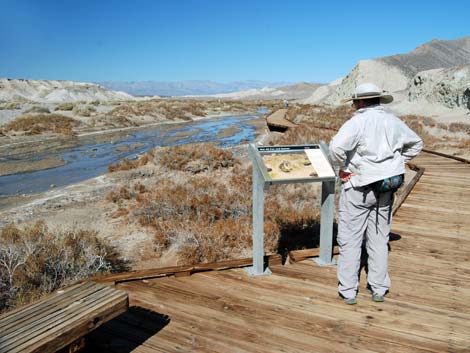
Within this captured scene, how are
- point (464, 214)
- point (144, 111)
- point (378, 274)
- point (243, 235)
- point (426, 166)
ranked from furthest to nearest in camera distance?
point (144, 111) < point (426, 166) < point (243, 235) < point (464, 214) < point (378, 274)

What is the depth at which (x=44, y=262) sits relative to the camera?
203 inches

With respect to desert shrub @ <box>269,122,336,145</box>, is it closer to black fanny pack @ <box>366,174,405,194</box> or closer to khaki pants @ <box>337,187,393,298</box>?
khaki pants @ <box>337,187,393,298</box>

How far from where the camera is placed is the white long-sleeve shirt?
3148 mm

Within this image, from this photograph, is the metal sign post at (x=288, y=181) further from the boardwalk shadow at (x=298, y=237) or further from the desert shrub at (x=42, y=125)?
the desert shrub at (x=42, y=125)

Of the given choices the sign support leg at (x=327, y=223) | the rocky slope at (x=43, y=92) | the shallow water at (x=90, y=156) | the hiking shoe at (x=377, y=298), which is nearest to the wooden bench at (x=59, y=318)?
the hiking shoe at (x=377, y=298)

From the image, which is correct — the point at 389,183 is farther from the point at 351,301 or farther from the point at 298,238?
the point at 298,238

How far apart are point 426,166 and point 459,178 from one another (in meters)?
1.56

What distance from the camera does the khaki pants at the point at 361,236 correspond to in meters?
3.32

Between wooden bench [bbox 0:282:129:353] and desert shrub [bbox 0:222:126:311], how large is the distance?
2237 mm

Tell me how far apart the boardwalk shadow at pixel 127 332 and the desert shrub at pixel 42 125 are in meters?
23.5

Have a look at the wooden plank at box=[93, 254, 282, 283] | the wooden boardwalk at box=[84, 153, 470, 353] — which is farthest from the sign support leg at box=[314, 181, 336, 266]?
the wooden plank at box=[93, 254, 282, 283]

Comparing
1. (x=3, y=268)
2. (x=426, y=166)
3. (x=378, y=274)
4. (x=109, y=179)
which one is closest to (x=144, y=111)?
(x=109, y=179)

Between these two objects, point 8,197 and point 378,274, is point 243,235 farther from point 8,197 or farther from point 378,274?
point 8,197

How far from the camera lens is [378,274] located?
346cm
